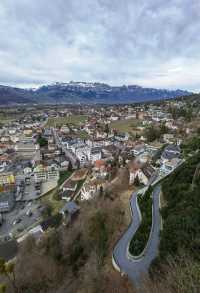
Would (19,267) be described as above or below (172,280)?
below

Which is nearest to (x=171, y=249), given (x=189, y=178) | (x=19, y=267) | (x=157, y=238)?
(x=157, y=238)

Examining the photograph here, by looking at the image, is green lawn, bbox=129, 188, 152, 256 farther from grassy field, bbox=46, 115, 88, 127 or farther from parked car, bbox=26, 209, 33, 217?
grassy field, bbox=46, 115, 88, 127

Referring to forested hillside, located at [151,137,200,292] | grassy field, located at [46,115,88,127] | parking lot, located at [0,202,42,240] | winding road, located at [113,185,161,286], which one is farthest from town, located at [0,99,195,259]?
grassy field, located at [46,115,88,127]

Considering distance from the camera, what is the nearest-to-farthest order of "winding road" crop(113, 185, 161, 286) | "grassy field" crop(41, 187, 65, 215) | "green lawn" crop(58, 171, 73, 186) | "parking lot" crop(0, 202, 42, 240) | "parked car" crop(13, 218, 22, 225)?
"winding road" crop(113, 185, 161, 286) < "parking lot" crop(0, 202, 42, 240) < "parked car" crop(13, 218, 22, 225) < "grassy field" crop(41, 187, 65, 215) < "green lawn" crop(58, 171, 73, 186)

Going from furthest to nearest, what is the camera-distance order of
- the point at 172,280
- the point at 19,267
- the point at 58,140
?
the point at 58,140
the point at 19,267
the point at 172,280

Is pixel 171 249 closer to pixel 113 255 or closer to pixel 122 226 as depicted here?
pixel 113 255
